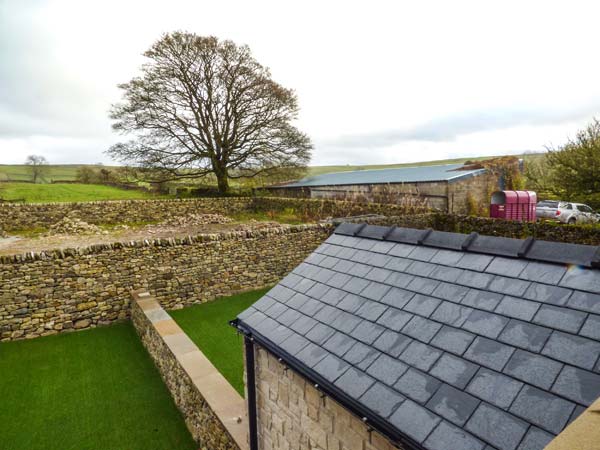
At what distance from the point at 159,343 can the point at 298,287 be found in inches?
166

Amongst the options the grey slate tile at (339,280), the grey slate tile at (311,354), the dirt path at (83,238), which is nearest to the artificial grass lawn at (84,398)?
the grey slate tile at (311,354)

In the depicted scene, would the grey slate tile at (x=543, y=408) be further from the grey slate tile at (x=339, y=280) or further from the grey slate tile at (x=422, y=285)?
the grey slate tile at (x=339, y=280)

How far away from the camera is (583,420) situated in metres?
0.88

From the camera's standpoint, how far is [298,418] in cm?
310

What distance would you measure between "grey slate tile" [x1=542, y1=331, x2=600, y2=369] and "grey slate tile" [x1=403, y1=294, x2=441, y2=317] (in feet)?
2.63

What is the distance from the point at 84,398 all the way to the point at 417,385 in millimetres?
6163

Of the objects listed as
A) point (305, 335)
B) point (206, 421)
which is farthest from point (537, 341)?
point (206, 421)

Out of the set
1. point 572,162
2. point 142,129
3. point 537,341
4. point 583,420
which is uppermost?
point 142,129

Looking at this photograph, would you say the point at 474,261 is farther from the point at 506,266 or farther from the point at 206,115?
the point at 206,115

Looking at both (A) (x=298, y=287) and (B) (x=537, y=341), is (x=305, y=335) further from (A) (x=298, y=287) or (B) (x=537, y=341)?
(B) (x=537, y=341)

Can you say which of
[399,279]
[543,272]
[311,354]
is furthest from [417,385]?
[543,272]

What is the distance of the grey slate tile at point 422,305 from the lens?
265 cm

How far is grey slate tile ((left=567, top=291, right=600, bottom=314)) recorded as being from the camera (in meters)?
2.00

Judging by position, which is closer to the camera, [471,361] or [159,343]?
[471,361]
